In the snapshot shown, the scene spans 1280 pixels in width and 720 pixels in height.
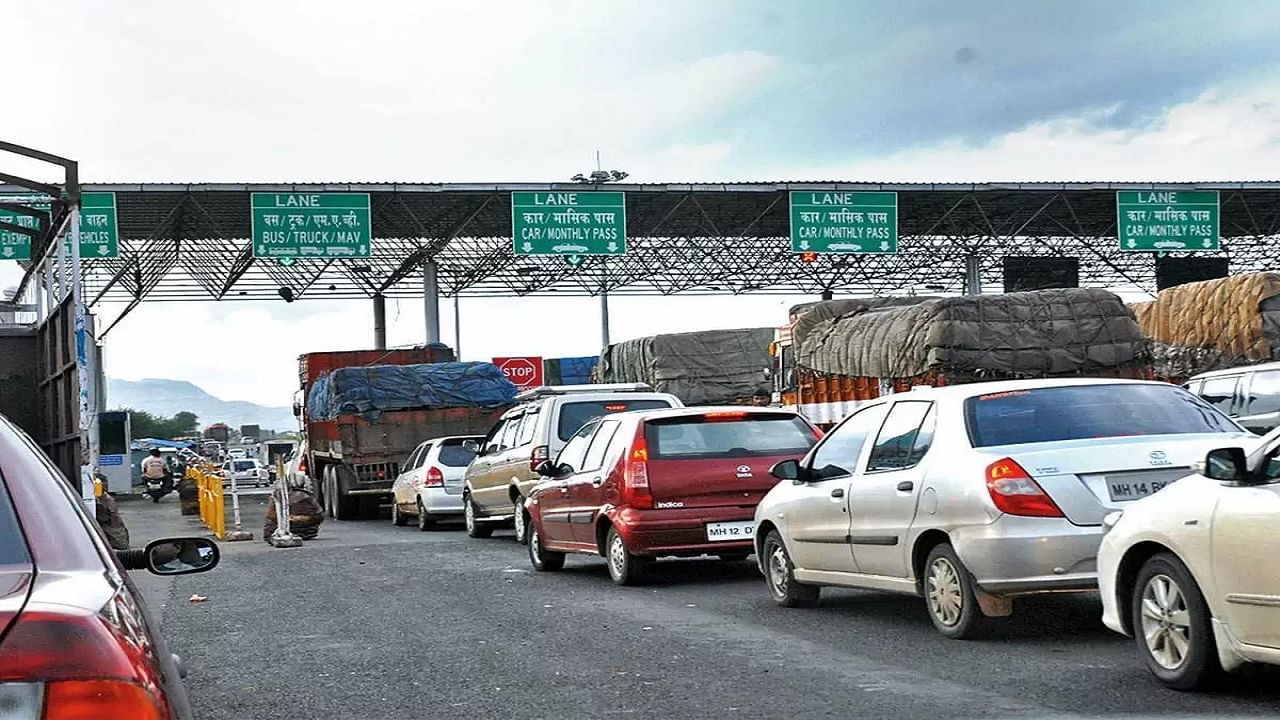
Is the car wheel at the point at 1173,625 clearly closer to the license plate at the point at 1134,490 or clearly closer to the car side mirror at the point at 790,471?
the license plate at the point at 1134,490

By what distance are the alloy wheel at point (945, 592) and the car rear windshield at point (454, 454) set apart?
15.0 meters

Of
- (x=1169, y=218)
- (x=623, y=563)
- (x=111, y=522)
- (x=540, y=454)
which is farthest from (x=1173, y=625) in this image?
(x=1169, y=218)

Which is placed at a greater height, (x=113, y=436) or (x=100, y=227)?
(x=100, y=227)

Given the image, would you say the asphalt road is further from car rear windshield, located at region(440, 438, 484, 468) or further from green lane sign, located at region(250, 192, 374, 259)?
green lane sign, located at region(250, 192, 374, 259)

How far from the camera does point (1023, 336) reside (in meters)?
21.4

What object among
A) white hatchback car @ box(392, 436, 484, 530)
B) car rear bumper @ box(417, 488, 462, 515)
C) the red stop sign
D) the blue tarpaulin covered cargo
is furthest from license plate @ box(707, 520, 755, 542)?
the red stop sign

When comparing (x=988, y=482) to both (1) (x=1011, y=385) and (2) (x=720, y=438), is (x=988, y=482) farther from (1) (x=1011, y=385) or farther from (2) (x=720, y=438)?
(2) (x=720, y=438)

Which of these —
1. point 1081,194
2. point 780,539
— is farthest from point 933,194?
point 780,539

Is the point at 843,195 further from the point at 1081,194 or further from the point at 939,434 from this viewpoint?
the point at 939,434

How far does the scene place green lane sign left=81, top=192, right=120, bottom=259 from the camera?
3425 cm

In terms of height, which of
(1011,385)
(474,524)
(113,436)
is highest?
(1011,385)

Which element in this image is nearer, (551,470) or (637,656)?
(637,656)

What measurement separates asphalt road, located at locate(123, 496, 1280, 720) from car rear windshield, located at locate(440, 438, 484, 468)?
9.50 m

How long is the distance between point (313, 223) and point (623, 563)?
2371 cm
